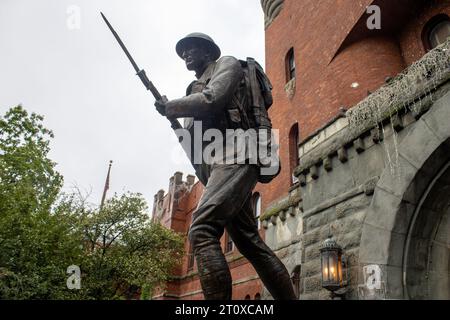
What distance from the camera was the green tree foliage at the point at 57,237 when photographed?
45.4ft

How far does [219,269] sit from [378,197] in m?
4.72

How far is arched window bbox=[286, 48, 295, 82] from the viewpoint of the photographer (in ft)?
56.2

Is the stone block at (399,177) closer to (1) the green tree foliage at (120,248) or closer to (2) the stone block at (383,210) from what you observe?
(2) the stone block at (383,210)

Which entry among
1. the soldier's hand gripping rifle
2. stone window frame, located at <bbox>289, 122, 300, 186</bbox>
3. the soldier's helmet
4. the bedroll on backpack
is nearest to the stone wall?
the bedroll on backpack

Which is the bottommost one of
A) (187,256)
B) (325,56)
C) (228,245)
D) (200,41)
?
(200,41)

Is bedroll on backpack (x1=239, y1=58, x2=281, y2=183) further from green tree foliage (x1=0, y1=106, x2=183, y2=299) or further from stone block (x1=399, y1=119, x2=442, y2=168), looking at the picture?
green tree foliage (x1=0, y1=106, x2=183, y2=299)

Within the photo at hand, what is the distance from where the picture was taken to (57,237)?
634 inches

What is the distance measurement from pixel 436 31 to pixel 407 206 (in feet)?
25.4

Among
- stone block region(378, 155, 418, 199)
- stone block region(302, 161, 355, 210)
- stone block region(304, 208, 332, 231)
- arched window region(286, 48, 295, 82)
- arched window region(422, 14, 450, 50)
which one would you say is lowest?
stone block region(304, 208, 332, 231)

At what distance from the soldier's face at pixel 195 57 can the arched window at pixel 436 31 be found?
32.9 feet

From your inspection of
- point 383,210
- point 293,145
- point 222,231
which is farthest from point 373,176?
point 293,145

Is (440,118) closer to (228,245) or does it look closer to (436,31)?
(436,31)
